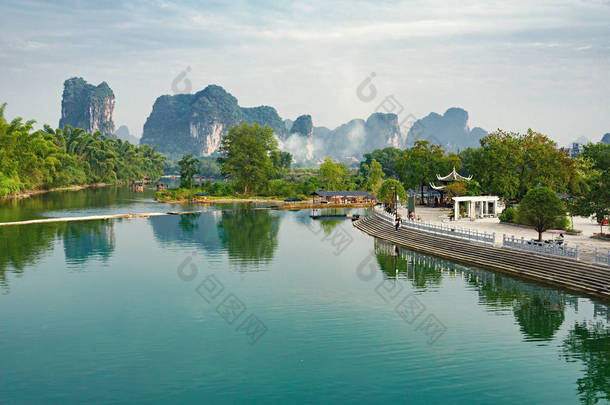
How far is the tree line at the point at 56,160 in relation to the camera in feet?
344

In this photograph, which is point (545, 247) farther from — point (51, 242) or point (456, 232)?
point (51, 242)

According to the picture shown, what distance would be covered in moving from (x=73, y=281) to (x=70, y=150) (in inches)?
5294

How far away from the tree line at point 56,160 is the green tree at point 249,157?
40.4m

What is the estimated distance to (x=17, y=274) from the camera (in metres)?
36.7

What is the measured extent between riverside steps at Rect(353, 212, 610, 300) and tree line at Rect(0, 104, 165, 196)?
7558 centimetres

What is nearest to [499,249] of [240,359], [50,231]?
[240,359]

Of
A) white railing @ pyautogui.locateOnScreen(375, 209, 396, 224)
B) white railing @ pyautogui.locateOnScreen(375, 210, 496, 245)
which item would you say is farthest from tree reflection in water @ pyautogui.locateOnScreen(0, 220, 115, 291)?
white railing @ pyautogui.locateOnScreen(375, 209, 396, 224)

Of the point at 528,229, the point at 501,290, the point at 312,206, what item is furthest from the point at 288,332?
the point at 312,206

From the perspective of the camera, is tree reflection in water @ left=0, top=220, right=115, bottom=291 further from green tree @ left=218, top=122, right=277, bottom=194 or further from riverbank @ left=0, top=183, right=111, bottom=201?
green tree @ left=218, top=122, right=277, bottom=194

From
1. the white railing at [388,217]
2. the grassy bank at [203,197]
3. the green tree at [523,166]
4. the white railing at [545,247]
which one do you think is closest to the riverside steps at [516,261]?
the white railing at [545,247]

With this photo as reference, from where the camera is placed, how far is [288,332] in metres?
24.3

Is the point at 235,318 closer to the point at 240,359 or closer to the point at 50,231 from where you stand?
the point at 240,359

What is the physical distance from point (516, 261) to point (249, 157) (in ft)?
302

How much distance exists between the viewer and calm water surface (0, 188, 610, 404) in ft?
60.7
